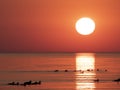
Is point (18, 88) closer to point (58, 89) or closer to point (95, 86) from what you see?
point (58, 89)

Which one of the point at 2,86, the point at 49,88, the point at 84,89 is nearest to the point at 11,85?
the point at 2,86

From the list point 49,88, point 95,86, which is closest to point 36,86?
point 49,88

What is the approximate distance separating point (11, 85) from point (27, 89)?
4593 mm

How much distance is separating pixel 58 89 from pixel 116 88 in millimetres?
6784

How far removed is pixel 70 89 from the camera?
51594 mm

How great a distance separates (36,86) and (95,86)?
7116 mm

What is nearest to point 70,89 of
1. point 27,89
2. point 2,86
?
point 27,89

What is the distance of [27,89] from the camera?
51.2m

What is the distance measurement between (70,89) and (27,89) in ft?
15.7

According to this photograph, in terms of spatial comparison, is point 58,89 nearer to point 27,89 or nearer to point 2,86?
point 27,89

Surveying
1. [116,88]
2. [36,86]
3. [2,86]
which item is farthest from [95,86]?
[2,86]

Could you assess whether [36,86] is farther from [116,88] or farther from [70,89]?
[116,88]

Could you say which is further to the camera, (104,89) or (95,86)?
(95,86)

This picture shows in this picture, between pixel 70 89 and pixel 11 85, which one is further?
pixel 11 85
